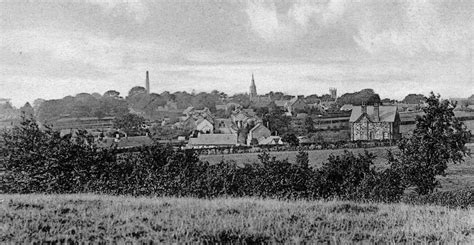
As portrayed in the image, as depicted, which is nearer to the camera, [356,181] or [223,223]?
[223,223]

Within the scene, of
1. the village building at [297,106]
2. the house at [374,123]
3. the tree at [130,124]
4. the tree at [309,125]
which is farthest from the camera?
the village building at [297,106]

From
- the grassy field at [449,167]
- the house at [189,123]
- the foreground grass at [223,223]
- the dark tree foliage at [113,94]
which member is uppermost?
the dark tree foliage at [113,94]

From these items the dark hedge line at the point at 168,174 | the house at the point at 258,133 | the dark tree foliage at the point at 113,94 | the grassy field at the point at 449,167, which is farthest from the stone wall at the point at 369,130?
the dark tree foliage at the point at 113,94

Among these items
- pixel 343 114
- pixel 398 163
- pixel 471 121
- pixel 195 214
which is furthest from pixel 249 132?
pixel 195 214

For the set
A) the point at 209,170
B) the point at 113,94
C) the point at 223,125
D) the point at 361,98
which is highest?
the point at 113,94

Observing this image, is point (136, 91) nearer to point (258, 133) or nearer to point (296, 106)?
point (296, 106)

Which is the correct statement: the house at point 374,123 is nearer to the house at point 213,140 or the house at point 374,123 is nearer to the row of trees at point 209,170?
the house at point 213,140

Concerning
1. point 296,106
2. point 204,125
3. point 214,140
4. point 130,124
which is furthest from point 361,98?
point 130,124

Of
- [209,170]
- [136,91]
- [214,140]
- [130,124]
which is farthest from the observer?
[136,91]

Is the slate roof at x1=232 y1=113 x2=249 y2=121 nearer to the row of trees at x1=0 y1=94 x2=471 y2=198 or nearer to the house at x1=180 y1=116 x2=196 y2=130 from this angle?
the house at x1=180 y1=116 x2=196 y2=130
